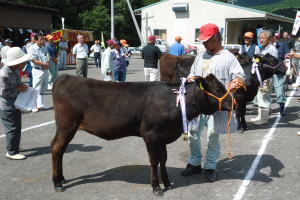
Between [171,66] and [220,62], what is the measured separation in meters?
5.12

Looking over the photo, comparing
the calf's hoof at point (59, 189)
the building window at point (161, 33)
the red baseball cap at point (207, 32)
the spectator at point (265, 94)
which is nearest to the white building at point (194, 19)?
the building window at point (161, 33)

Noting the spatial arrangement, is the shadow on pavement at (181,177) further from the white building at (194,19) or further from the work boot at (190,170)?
the white building at (194,19)

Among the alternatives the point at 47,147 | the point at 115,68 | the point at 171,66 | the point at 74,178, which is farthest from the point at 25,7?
the point at 74,178

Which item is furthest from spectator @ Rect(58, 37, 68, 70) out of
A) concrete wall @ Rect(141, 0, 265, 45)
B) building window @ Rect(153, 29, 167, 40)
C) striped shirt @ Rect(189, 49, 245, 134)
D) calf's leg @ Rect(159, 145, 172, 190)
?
building window @ Rect(153, 29, 167, 40)

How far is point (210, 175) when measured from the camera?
4.75 meters

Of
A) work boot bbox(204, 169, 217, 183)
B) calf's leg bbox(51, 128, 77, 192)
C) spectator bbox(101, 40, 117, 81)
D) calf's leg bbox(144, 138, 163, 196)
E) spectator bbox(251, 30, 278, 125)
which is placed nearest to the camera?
calf's leg bbox(144, 138, 163, 196)

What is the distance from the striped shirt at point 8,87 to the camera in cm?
529

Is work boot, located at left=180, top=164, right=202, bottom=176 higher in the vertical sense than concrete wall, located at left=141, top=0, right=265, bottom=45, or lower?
lower

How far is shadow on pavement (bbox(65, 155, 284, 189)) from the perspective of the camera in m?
4.73

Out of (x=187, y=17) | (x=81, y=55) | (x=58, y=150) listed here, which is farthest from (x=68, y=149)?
(x=187, y=17)

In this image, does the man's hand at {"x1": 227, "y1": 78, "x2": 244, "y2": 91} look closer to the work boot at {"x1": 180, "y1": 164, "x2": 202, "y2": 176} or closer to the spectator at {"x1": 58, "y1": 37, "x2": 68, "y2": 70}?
the work boot at {"x1": 180, "y1": 164, "x2": 202, "y2": 176}

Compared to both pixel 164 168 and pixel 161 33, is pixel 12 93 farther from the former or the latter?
pixel 161 33

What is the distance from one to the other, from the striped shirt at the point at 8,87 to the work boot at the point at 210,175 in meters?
3.26

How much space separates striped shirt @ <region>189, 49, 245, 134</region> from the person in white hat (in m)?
2.84
